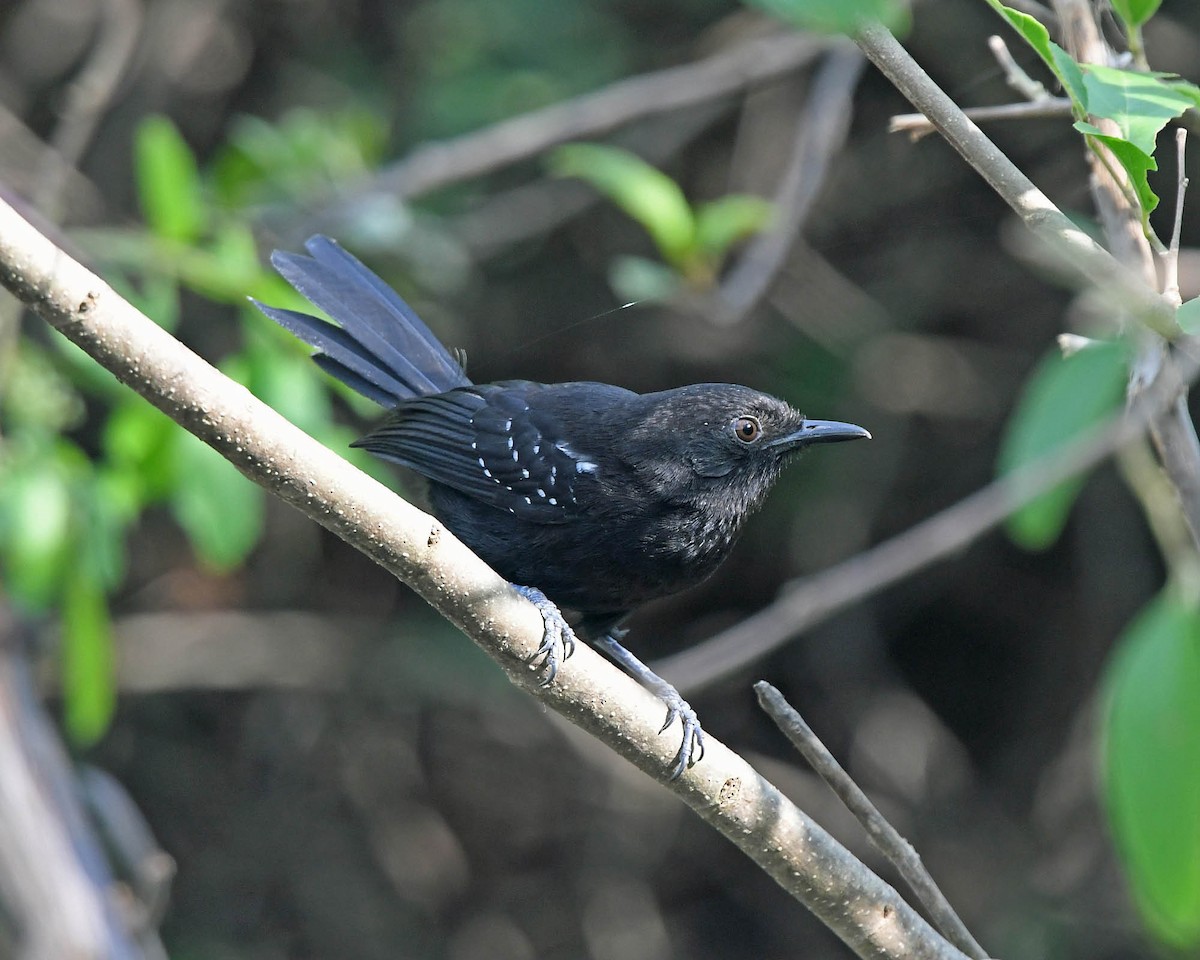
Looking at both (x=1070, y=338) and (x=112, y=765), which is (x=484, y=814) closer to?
(x=112, y=765)

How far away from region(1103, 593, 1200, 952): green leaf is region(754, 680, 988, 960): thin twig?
0.71 meters

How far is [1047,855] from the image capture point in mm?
5551

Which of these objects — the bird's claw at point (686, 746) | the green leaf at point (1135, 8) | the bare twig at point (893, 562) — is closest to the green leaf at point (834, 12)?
the green leaf at point (1135, 8)

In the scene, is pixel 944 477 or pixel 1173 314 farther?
pixel 944 477

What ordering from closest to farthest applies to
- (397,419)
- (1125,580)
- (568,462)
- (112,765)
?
(568,462), (397,419), (1125,580), (112,765)

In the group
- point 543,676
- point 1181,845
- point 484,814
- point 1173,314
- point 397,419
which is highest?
point 1173,314

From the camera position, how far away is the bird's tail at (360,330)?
3.66 metres

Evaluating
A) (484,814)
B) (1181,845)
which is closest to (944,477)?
(484,814)

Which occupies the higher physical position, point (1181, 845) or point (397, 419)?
point (1181, 845)

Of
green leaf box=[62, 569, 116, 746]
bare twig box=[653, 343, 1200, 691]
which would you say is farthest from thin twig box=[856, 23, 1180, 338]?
green leaf box=[62, 569, 116, 746]

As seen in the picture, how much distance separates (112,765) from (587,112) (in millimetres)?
3819

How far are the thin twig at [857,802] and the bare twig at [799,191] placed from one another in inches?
87.5

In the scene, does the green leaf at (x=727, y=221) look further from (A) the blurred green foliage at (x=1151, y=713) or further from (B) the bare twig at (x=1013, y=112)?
(A) the blurred green foliage at (x=1151, y=713)

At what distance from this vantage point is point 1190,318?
1.58 m
